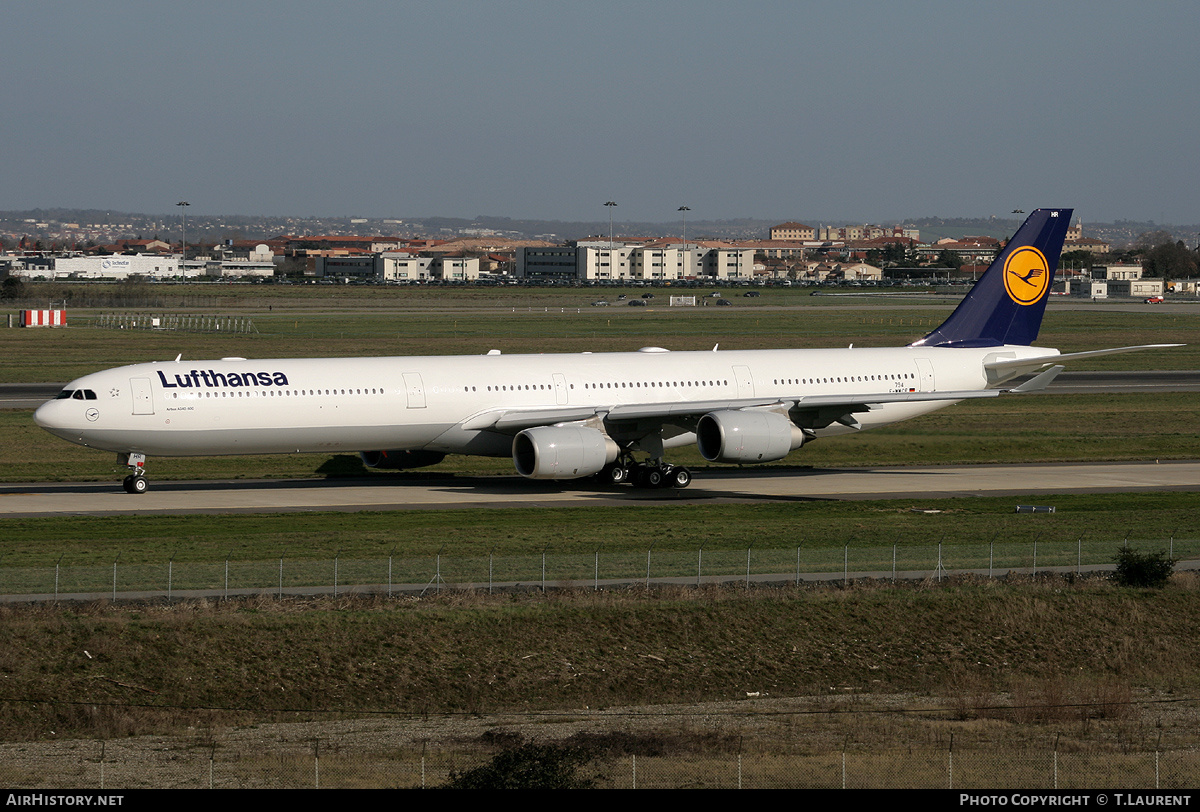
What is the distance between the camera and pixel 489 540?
4112 centimetres

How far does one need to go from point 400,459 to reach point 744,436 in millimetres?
13803

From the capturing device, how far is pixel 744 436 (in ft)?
163

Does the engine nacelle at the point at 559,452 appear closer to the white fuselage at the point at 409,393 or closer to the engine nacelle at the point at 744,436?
the white fuselage at the point at 409,393

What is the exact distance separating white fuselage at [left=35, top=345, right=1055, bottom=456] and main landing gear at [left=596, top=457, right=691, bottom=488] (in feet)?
6.19

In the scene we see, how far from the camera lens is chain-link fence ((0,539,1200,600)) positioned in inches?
1372

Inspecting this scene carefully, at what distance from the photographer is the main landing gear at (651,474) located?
173 ft

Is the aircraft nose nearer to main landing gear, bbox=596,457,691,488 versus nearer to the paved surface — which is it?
the paved surface

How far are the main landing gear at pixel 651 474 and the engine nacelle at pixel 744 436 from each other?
2459 mm

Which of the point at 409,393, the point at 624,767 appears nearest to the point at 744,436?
the point at 409,393

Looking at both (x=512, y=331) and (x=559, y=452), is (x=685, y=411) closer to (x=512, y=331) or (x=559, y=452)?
(x=559, y=452)

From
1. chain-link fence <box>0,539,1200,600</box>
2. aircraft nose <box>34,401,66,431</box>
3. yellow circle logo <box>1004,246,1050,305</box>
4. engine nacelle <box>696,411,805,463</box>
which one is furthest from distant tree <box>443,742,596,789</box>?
yellow circle logo <box>1004,246,1050,305</box>

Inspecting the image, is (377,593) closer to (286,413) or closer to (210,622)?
(210,622)
